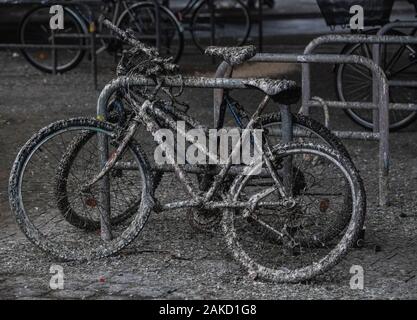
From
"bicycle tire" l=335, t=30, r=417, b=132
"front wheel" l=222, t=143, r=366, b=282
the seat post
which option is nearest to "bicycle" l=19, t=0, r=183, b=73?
"bicycle tire" l=335, t=30, r=417, b=132

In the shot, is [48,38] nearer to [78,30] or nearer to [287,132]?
[78,30]

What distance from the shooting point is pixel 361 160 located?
31.4 feet

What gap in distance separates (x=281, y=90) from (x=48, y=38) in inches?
352

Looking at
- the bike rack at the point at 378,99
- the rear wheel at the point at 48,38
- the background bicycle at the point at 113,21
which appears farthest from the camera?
the rear wheel at the point at 48,38

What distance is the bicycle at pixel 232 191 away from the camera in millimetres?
6590

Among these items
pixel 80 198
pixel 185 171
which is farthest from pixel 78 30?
pixel 185 171

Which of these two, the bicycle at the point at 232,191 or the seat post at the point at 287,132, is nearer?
the bicycle at the point at 232,191

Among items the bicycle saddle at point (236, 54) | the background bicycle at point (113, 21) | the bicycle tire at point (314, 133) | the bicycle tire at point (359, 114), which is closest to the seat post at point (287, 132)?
the bicycle tire at point (314, 133)

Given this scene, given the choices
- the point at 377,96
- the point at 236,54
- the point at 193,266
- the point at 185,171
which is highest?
the point at 236,54

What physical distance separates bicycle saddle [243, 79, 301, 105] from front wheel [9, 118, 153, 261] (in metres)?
0.87

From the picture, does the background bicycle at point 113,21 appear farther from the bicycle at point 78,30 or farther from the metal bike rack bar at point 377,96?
the metal bike rack bar at point 377,96

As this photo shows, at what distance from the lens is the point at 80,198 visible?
23.9 ft

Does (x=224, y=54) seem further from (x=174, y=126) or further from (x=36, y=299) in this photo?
(x=36, y=299)
